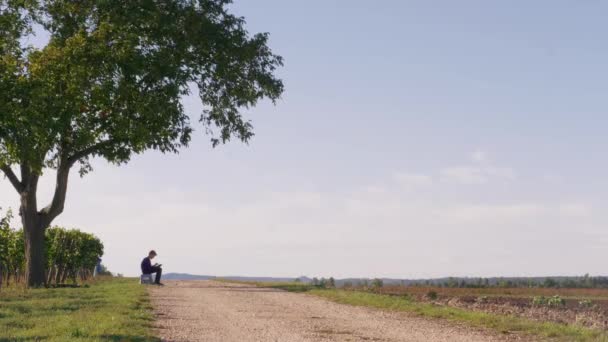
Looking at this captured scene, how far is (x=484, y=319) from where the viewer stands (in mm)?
17578

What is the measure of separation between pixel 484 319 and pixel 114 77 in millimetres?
20808

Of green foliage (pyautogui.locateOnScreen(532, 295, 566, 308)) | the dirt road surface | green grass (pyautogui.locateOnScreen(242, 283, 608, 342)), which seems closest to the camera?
the dirt road surface

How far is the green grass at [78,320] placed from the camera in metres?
13.7

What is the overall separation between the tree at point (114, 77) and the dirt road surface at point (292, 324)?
10648mm

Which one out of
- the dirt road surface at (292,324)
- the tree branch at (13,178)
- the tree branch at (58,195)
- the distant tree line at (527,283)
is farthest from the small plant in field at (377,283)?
the tree branch at (13,178)

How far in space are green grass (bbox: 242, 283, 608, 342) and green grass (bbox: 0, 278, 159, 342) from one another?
288 inches

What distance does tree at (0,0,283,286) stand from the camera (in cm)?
3052

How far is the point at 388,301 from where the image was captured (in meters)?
23.3

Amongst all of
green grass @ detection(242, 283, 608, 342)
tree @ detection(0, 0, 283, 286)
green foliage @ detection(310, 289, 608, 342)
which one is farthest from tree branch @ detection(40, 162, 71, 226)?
green foliage @ detection(310, 289, 608, 342)

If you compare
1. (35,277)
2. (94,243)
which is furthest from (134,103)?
(94,243)

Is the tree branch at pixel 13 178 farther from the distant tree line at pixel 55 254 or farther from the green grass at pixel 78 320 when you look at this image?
the green grass at pixel 78 320

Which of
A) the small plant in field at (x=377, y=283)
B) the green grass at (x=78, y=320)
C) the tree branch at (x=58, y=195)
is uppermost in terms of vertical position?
the tree branch at (x=58, y=195)

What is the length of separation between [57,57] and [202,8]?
8783 mm

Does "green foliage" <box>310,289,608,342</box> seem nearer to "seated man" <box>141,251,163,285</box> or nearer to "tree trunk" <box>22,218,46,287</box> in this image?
"seated man" <box>141,251,163,285</box>
